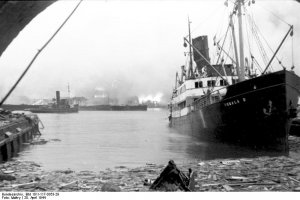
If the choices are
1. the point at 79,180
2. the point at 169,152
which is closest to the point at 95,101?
the point at 169,152

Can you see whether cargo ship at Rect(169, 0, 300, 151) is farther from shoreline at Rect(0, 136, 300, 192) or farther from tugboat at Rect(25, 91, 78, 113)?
tugboat at Rect(25, 91, 78, 113)

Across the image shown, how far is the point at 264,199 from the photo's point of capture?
617cm

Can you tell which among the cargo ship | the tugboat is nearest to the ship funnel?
the cargo ship

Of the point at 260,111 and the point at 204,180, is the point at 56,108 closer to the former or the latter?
the point at 260,111

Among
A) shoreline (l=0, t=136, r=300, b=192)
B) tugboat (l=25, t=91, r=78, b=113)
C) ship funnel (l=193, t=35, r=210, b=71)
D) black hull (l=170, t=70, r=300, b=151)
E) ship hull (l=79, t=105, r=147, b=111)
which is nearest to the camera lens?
shoreline (l=0, t=136, r=300, b=192)

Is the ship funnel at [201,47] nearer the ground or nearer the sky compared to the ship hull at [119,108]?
nearer the sky

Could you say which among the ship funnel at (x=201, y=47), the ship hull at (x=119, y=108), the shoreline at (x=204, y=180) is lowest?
the shoreline at (x=204, y=180)

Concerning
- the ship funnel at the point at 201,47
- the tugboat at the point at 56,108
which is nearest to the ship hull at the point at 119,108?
the tugboat at the point at 56,108

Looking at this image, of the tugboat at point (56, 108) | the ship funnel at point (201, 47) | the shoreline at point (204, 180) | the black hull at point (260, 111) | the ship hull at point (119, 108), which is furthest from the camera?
the ship hull at point (119, 108)

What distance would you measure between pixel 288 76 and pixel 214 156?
5.04 m

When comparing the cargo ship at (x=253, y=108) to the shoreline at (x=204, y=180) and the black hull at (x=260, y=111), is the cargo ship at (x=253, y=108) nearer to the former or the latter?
the black hull at (x=260, y=111)

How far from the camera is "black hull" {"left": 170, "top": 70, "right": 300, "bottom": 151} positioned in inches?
596

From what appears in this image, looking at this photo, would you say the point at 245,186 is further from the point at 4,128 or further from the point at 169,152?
the point at 4,128

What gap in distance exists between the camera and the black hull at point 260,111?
15148 mm
